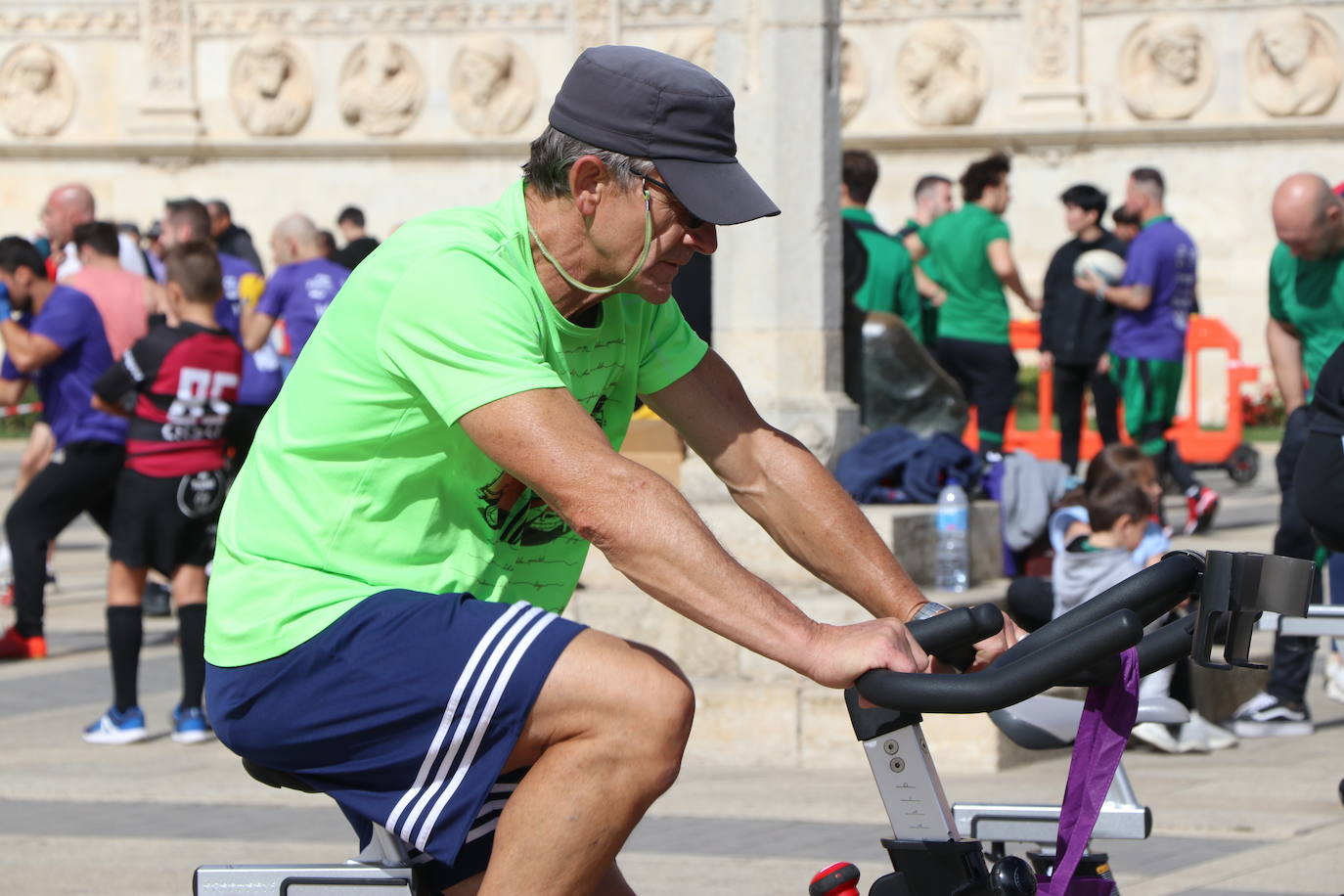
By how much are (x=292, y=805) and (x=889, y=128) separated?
17.6m

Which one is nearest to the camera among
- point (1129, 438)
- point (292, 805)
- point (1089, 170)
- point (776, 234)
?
point (292, 805)

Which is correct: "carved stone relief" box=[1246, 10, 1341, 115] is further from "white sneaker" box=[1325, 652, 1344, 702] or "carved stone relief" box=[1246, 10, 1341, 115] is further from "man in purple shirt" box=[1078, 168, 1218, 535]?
"white sneaker" box=[1325, 652, 1344, 702]

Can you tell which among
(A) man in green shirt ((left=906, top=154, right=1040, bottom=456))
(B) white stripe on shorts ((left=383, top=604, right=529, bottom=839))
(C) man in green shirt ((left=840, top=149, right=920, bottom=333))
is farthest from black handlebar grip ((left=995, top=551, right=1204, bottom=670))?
(A) man in green shirt ((left=906, top=154, right=1040, bottom=456))

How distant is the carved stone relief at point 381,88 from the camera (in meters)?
24.7

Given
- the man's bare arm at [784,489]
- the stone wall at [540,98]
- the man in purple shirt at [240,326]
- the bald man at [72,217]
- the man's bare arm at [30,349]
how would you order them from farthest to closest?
the stone wall at [540,98] < the bald man at [72,217] < the man in purple shirt at [240,326] < the man's bare arm at [30,349] < the man's bare arm at [784,489]

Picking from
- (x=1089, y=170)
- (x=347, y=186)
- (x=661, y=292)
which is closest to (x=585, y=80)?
(x=661, y=292)

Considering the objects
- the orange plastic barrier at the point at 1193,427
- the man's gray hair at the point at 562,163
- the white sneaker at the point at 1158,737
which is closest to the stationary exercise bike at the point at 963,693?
the man's gray hair at the point at 562,163

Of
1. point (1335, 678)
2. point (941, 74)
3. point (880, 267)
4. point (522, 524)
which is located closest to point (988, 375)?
point (880, 267)

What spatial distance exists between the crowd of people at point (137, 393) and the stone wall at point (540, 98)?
11.0m

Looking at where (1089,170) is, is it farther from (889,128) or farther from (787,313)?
(787,313)

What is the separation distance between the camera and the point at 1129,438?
13242 millimetres

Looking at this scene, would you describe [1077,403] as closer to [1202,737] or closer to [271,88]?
[1202,737]

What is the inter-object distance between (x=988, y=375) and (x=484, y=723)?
10.3 metres

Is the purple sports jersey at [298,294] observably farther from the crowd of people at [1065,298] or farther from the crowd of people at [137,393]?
the crowd of people at [1065,298]
